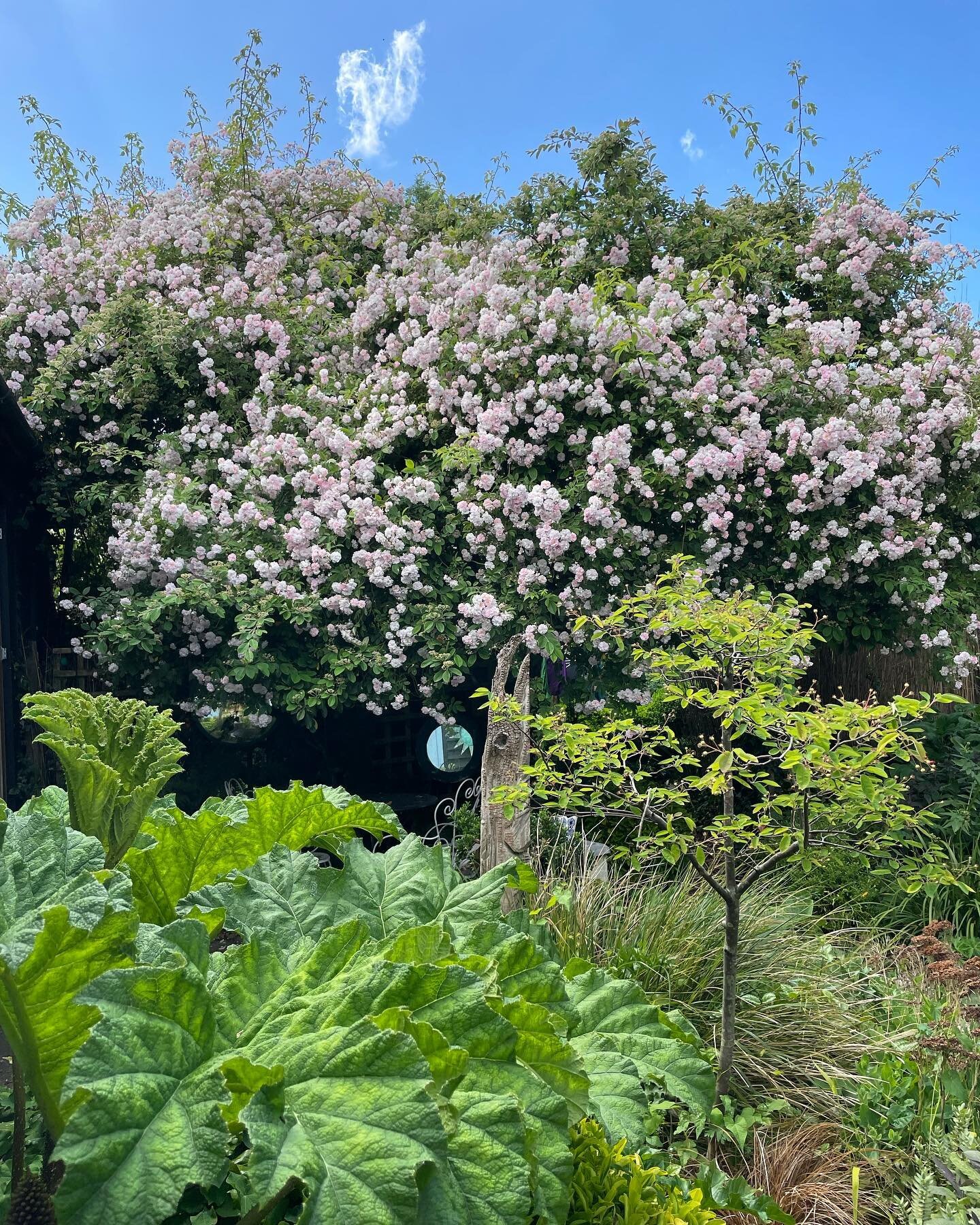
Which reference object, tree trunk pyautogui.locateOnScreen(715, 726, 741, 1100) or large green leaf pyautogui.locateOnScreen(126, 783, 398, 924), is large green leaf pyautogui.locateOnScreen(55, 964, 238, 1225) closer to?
large green leaf pyautogui.locateOnScreen(126, 783, 398, 924)

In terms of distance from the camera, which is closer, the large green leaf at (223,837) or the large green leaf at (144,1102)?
the large green leaf at (144,1102)

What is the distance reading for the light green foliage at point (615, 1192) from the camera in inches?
56.5

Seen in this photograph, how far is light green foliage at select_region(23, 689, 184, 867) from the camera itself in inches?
65.4

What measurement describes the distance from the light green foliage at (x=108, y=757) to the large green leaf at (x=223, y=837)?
0.20 ft

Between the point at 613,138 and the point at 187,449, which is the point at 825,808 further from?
the point at 613,138

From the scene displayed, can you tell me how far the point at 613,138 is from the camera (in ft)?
20.0

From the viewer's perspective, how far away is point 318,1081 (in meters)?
0.96

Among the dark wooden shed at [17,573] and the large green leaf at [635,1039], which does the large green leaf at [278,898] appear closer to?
the large green leaf at [635,1039]

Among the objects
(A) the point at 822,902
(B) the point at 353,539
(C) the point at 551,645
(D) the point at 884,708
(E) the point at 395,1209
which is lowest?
(A) the point at 822,902

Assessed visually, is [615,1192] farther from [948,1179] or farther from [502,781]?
[502,781]

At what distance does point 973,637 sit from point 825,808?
4.07 meters

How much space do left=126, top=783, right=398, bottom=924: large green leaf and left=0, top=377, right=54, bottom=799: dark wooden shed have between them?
3.82 meters

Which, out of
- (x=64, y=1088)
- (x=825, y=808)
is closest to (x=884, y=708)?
(x=825, y=808)

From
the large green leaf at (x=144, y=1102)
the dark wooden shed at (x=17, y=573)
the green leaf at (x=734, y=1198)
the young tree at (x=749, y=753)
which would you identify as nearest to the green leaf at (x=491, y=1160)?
the large green leaf at (x=144, y=1102)
